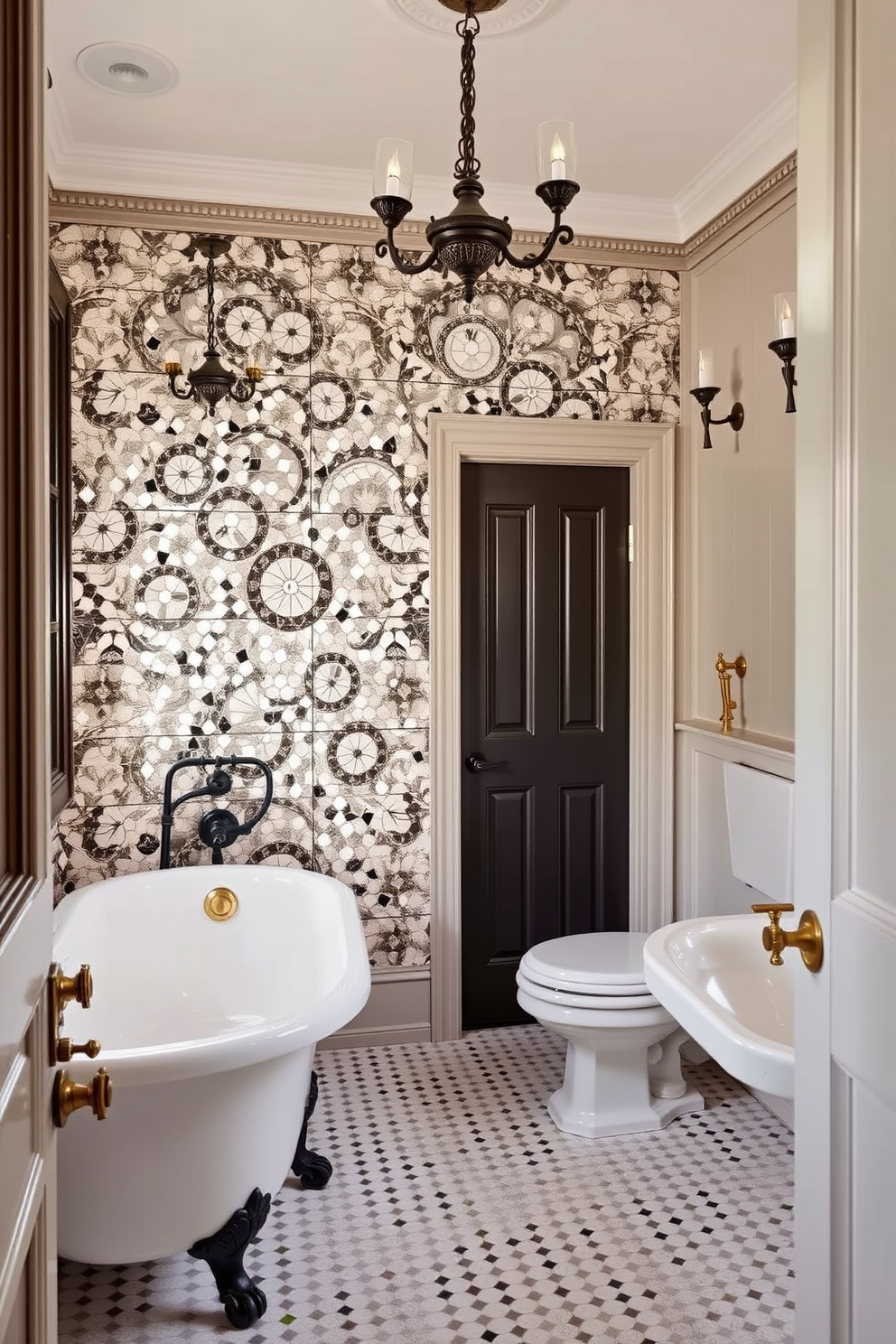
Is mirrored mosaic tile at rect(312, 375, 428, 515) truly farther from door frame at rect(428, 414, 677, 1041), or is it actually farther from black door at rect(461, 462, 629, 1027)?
black door at rect(461, 462, 629, 1027)

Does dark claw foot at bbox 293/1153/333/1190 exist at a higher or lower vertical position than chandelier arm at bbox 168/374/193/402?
lower

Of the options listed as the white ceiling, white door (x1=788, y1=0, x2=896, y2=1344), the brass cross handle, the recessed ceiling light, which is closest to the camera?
white door (x1=788, y1=0, x2=896, y2=1344)

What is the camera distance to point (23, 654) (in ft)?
3.30

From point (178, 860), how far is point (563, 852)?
4.33 feet

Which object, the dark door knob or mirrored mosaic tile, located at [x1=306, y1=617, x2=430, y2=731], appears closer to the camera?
mirrored mosaic tile, located at [x1=306, y1=617, x2=430, y2=731]

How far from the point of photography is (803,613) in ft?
4.36

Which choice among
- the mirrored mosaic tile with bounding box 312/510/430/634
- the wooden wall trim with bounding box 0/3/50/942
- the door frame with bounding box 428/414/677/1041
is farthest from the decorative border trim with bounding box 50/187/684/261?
the wooden wall trim with bounding box 0/3/50/942

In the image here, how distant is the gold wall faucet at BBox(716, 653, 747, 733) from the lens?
3.26 meters

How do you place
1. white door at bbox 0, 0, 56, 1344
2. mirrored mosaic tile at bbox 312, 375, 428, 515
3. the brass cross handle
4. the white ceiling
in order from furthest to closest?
1. mirrored mosaic tile at bbox 312, 375, 428, 515
2. the white ceiling
3. the brass cross handle
4. white door at bbox 0, 0, 56, 1344

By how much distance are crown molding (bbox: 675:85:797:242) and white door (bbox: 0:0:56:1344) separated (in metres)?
2.35

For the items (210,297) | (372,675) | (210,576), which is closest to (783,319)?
(372,675)

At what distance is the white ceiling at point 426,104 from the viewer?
7.84ft

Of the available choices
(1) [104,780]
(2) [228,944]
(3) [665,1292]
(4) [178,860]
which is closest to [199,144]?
(1) [104,780]

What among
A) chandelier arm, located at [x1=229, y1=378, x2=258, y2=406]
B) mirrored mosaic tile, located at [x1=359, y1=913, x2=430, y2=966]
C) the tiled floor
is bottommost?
the tiled floor
